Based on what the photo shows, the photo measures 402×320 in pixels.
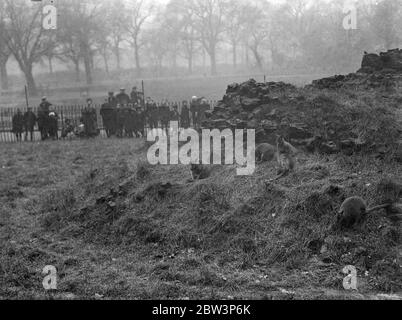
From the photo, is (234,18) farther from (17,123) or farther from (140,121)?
(17,123)

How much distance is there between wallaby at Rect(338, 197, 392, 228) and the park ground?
167mm

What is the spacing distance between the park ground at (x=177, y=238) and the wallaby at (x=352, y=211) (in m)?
0.17

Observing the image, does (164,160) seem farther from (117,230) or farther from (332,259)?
(332,259)

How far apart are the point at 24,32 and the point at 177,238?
127ft

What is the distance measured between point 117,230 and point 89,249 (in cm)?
64

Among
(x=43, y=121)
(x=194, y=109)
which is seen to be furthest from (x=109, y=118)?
(x=194, y=109)

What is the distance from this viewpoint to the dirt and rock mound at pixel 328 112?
8938mm

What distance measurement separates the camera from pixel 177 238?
7.29m

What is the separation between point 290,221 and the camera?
711 centimetres

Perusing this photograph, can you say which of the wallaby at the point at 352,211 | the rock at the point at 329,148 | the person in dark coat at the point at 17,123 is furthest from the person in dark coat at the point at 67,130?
the wallaby at the point at 352,211

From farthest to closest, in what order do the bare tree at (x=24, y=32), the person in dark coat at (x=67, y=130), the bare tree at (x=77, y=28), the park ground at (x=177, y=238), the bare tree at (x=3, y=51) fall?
1. the bare tree at (x=77, y=28)
2. the bare tree at (x=24, y=32)
3. the bare tree at (x=3, y=51)
4. the person in dark coat at (x=67, y=130)
5. the park ground at (x=177, y=238)

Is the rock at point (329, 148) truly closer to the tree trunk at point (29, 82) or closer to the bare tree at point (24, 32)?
the bare tree at point (24, 32)

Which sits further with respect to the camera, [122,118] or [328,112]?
[122,118]
